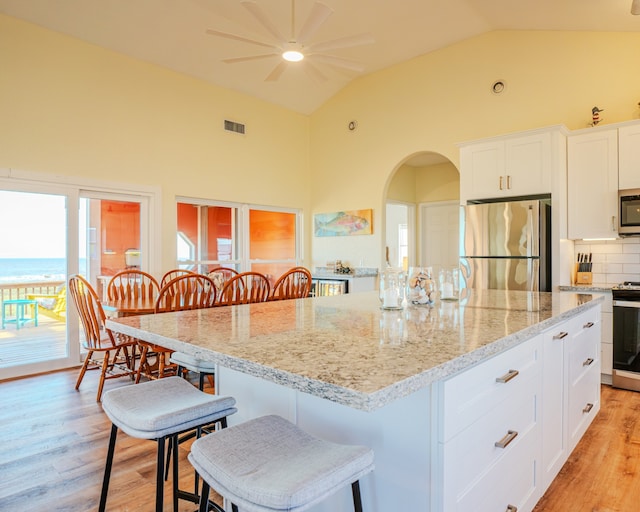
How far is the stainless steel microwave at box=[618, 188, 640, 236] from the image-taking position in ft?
11.9

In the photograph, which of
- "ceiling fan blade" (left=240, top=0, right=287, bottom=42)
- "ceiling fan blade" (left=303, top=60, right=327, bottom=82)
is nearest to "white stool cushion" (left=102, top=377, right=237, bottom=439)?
"ceiling fan blade" (left=240, top=0, right=287, bottom=42)

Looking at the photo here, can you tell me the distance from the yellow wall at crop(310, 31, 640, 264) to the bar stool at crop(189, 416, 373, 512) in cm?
441

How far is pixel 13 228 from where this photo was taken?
403 centimetres

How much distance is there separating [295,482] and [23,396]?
11.5 feet

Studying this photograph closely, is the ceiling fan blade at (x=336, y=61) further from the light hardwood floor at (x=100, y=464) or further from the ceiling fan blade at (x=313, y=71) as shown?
the light hardwood floor at (x=100, y=464)

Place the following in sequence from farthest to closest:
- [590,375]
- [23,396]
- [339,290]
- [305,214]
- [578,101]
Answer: [305,214]
[339,290]
[578,101]
[23,396]
[590,375]

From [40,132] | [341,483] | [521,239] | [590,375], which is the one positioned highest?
[40,132]

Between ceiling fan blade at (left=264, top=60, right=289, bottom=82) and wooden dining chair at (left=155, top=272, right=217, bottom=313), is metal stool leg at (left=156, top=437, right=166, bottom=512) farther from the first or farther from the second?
ceiling fan blade at (left=264, top=60, right=289, bottom=82)

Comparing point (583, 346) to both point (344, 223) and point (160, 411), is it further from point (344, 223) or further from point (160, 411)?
point (344, 223)

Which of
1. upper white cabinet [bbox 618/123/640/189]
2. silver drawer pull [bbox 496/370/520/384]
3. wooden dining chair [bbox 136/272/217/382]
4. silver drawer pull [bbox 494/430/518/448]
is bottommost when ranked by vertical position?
silver drawer pull [bbox 494/430/518/448]

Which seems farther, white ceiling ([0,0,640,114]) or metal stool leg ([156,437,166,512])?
white ceiling ([0,0,640,114])

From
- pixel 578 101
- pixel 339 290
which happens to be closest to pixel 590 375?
pixel 578 101

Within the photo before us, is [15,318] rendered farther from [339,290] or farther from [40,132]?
[339,290]

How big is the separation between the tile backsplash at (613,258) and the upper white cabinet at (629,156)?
22.5 inches
